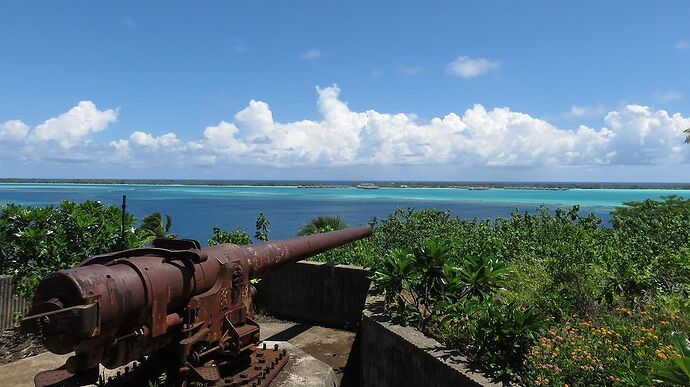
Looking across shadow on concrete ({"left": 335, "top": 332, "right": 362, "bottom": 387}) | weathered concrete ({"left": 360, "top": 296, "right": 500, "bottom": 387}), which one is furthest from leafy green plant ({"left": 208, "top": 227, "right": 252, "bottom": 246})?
weathered concrete ({"left": 360, "top": 296, "right": 500, "bottom": 387})

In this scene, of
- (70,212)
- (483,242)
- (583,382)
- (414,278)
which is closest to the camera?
(583,382)

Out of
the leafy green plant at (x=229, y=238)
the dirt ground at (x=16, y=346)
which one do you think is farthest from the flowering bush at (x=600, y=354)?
the leafy green plant at (x=229, y=238)

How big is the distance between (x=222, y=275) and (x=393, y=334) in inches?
85.4

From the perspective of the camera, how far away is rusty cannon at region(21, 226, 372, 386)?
292cm

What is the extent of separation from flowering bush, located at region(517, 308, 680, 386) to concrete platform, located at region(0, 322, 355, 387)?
2.37 m

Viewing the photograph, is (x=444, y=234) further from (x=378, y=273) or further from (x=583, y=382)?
(x=583, y=382)

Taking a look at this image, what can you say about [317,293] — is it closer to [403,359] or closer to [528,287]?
[528,287]

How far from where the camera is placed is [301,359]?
18.5 ft

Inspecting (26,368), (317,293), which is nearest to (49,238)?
(26,368)

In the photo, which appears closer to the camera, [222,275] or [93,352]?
[93,352]

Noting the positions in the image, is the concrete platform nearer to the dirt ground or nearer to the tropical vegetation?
the dirt ground

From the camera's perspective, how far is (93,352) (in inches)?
125

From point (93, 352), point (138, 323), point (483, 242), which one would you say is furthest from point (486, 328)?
point (483, 242)

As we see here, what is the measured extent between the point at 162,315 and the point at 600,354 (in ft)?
11.8
